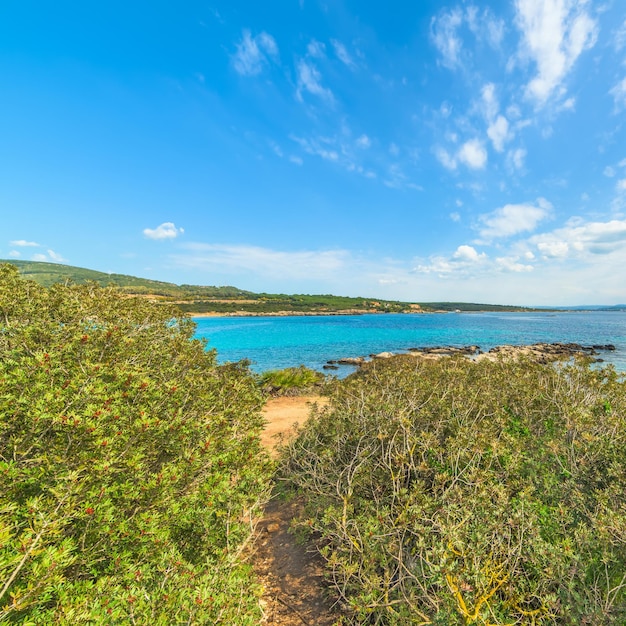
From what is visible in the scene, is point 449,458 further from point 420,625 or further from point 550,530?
point 420,625

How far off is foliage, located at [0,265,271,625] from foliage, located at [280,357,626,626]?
55.3 inches

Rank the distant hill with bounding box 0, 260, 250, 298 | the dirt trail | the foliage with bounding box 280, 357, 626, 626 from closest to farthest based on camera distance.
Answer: the foliage with bounding box 280, 357, 626, 626
the dirt trail
the distant hill with bounding box 0, 260, 250, 298

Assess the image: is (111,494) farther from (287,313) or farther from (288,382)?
(287,313)

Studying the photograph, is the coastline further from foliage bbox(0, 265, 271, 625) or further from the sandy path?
foliage bbox(0, 265, 271, 625)

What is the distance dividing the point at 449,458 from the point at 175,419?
4164mm

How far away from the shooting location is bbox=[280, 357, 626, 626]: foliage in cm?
321

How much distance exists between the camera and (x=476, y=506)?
158 inches

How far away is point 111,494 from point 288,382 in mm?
17177

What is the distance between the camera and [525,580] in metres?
3.46

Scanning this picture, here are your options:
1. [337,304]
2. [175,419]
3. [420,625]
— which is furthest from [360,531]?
[337,304]

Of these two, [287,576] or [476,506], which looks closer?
[476,506]

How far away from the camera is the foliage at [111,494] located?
7.78 feet

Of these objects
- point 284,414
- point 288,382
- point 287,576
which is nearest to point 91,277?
point 288,382

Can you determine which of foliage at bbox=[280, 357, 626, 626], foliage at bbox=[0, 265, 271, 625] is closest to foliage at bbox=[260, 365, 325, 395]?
foliage at bbox=[280, 357, 626, 626]
